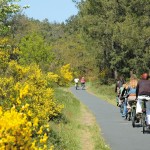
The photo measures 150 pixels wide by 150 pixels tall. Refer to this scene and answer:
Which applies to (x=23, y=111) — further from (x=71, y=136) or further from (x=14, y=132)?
(x=71, y=136)

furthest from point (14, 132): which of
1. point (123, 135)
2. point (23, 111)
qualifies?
point (123, 135)

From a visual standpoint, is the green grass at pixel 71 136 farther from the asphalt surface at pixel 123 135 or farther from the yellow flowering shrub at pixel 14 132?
the yellow flowering shrub at pixel 14 132

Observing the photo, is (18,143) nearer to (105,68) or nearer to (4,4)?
(4,4)

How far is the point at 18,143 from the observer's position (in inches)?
167

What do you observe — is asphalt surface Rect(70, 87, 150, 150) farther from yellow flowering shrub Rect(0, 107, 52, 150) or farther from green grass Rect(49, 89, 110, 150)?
yellow flowering shrub Rect(0, 107, 52, 150)

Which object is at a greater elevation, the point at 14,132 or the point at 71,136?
the point at 14,132

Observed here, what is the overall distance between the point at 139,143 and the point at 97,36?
39.9m

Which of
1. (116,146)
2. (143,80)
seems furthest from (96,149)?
(143,80)

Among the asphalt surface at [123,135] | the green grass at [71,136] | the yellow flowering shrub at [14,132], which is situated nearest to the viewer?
the yellow flowering shrub at [14,132]

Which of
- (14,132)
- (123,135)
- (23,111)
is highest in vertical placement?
(23,111)

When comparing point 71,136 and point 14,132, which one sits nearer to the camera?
point 14,132

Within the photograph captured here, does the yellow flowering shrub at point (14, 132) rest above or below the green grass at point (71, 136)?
above

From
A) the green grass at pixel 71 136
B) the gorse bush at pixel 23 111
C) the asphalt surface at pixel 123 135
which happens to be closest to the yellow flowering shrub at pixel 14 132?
the gorse bush at pixel 23 111

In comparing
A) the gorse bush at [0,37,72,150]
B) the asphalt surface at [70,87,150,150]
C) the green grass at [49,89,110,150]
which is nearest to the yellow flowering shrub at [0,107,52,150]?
the gorse bush at [0,37,72,150]
